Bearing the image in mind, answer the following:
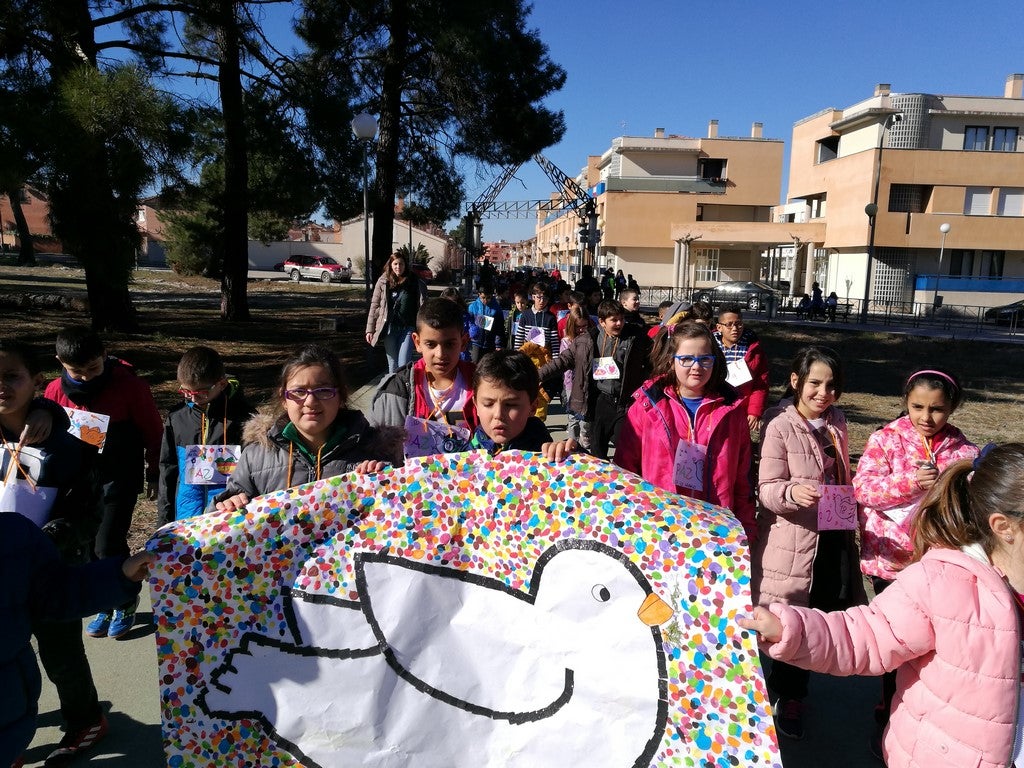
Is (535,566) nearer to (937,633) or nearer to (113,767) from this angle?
(937,633)

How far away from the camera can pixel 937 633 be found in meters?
1.78

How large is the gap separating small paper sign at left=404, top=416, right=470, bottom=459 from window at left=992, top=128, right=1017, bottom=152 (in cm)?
4605

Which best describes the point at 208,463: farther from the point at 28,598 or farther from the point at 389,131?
the point at 389,131

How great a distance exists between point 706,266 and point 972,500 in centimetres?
4979

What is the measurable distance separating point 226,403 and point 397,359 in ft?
18.6

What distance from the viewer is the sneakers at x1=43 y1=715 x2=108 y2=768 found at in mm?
2756

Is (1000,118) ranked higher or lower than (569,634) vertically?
higher

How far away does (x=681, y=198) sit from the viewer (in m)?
50.3

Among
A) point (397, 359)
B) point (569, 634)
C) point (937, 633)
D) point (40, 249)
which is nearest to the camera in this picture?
point (937, 633)

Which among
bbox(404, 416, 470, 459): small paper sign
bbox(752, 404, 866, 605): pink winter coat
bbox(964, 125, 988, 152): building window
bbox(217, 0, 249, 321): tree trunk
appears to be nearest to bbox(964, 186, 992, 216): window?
Result: bbox(964, 125, 988, 152): building window

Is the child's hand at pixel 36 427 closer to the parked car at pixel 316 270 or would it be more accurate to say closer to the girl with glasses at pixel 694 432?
the girl with glasses at pixel 694 432

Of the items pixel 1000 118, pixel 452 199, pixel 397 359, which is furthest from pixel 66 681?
pixel 1000 118

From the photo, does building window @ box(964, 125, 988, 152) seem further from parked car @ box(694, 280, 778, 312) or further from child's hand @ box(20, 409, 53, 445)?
child's hand @ box(20, 409, 53, 445)

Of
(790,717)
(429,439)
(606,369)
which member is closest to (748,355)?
(606,369)
